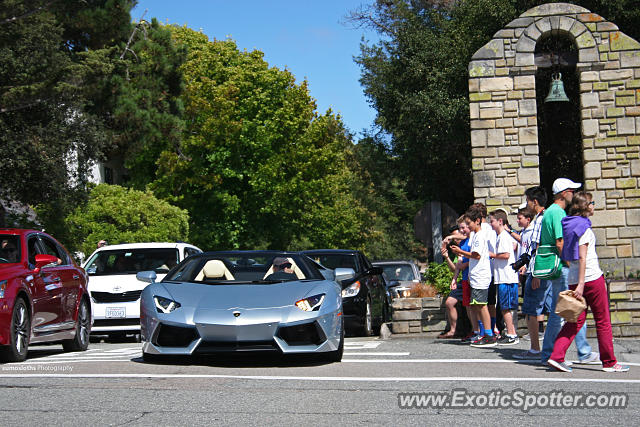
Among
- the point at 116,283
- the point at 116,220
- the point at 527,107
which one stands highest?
the point at 527,107

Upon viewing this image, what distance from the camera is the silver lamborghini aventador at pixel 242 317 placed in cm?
937

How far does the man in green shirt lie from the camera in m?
9.73

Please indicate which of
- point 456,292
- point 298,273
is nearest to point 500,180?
point 456,292

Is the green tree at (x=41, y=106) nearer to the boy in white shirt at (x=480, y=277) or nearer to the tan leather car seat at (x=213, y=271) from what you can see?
the tan leather car seat at (x=213, y=271)

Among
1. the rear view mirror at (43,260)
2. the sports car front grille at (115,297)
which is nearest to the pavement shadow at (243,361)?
the rear view mirror at (43,260)

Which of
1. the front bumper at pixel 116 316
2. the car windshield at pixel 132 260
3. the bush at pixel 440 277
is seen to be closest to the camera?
the bush at pixel 440 277

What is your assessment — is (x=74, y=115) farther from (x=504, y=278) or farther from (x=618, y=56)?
(x=504, y=278)

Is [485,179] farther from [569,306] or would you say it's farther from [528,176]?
[569,306]

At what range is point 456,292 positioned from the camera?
1379 cm

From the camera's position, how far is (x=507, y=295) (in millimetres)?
12430

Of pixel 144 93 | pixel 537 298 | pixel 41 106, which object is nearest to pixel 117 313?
pixel 537 298

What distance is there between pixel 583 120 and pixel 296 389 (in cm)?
1285

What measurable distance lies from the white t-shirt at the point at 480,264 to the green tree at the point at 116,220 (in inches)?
642

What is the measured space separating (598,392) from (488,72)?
1227cm
